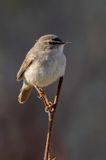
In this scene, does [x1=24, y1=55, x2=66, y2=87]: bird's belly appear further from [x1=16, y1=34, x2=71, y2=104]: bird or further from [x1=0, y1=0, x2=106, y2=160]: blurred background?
[x1=0, y1=0, x2=106, y2=160]: blurred background

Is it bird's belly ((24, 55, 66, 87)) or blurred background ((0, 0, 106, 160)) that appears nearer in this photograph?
bird's belly ((24, 55, 66, 87))

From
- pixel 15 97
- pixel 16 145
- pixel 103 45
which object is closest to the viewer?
pixel 16 145

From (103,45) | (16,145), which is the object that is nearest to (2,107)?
(16,145)

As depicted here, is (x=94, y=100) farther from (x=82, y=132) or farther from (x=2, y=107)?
(x=2, y=107)

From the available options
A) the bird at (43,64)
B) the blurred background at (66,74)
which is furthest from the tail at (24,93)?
the blurred background at (66,74)

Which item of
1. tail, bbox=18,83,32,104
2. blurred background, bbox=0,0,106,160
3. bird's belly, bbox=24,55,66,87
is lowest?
blurred background, bbox=0,0,106,160

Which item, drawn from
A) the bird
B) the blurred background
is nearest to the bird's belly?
the bird

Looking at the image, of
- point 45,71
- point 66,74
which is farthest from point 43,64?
point 66,74

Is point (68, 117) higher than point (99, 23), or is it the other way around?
point (99, 23)
